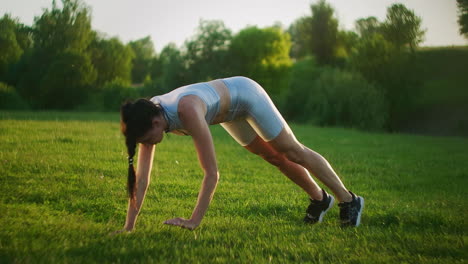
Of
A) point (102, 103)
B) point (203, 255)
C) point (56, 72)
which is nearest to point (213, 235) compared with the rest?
point (203, 255)

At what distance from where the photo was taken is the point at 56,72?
22125mm

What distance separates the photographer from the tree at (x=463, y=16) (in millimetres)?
13688

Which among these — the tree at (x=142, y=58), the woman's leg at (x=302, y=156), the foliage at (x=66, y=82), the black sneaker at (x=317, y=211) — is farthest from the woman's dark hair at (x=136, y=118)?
the tree at (x=142, y=58)

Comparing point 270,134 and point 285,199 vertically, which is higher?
point 270,134

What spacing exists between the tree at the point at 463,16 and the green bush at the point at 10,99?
16172mm

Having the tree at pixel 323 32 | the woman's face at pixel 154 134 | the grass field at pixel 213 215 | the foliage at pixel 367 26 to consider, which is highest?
the tree at pixel 323 32

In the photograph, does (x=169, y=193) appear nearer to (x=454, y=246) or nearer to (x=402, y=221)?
(x=402, y=221)

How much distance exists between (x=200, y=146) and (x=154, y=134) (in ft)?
1.33

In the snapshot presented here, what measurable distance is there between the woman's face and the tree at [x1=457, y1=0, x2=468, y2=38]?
13.1 metres

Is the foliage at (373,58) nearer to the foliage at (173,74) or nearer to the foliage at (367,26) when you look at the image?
the foliage at (367,26)

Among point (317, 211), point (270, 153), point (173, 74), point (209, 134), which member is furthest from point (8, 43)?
point (173, 74)

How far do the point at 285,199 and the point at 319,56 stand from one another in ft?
141

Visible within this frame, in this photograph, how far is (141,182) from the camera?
3779 mm

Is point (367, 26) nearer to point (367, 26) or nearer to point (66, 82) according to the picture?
point (367, 26)
